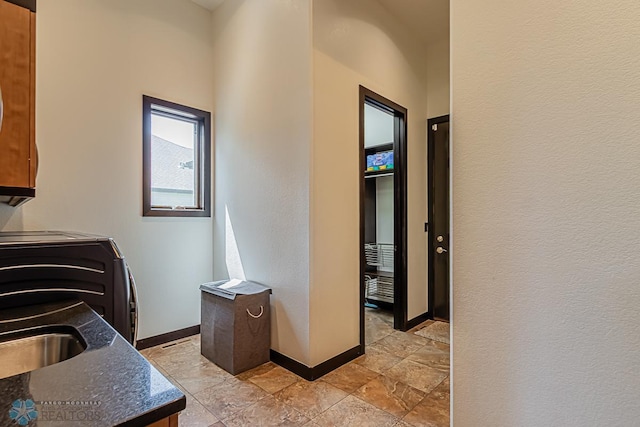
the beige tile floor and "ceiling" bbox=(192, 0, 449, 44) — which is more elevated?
"ceiling" bbox=(192, 0, 449, 44)

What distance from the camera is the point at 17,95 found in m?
1.37

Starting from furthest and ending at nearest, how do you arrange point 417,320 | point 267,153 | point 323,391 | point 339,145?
point 417,320
point 267,153
point 339,145
point 323,391

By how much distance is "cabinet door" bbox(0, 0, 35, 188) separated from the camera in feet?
4.40

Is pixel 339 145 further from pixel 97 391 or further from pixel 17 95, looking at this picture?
pixel 97 391

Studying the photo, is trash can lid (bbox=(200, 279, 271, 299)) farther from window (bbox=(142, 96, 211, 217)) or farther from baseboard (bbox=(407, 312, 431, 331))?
baseboard (bbox=(407, 312, 431, 331))

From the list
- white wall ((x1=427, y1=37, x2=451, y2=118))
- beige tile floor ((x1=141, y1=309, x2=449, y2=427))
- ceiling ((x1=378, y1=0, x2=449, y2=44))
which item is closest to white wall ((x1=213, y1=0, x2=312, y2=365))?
beige tile floor ((x1=141, y1=309, x2=449, y2=427))

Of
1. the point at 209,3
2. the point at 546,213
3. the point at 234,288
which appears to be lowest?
the point at 234,288

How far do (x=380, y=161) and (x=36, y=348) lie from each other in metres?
3.69

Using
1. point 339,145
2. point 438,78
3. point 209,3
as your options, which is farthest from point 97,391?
point 438,78

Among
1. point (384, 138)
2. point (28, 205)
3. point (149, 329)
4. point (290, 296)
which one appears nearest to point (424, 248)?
point (384, 138)

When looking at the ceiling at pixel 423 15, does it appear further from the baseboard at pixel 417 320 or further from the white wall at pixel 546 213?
the baseboard at pixel 417 320

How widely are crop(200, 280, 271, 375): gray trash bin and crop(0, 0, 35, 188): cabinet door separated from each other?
144cm

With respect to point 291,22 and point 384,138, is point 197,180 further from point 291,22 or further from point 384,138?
point 384,138

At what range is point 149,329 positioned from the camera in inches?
112
